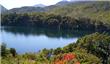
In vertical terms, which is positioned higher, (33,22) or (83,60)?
(83,60)

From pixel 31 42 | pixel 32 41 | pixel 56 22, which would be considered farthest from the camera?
pixel 56 22

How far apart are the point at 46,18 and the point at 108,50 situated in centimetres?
6022

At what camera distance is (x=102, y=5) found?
117188 millimetres

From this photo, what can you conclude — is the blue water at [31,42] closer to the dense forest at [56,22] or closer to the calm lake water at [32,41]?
the calm lake water at [32,41]

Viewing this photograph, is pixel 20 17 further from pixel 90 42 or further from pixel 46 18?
pixel 90 42

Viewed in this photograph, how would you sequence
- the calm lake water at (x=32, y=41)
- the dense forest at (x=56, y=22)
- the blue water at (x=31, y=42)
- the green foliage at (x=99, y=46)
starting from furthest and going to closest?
1. the dense forest at (x=56, y=22)
2. the calm lake water at (x=32, y=41)
3. the blue water at (x=31, y=42)
4. the green foliage at (x=99, y=46)

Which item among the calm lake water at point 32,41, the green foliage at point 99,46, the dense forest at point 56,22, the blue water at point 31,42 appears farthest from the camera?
the dense forest at point 56,22

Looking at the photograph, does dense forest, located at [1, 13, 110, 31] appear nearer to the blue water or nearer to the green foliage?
the blue water

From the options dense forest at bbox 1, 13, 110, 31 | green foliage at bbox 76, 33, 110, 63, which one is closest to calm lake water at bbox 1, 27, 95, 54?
green foliage at bbox 76, 33, 110, 63

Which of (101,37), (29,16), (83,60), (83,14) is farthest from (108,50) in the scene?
(83,14)

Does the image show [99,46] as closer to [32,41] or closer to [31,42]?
[31,42]

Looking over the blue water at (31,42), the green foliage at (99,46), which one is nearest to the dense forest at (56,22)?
the blue water at (31,42)

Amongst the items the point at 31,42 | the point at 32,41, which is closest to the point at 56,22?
the point at 32,41

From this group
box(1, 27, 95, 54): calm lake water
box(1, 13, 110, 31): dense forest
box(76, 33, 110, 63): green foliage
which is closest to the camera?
box(76, 33, 110, 63): green foliage
